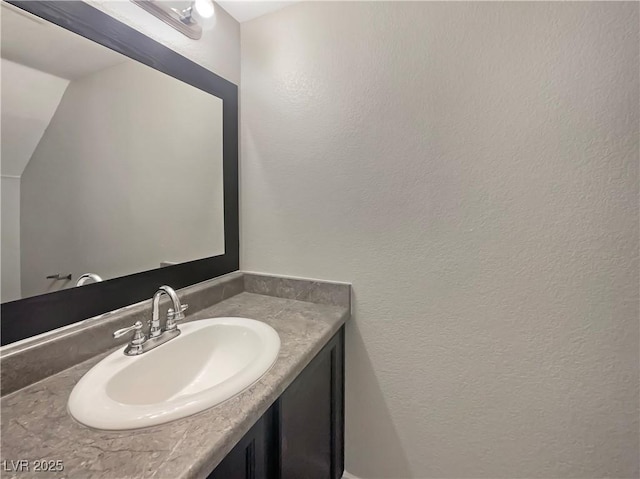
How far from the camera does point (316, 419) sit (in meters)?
1.01

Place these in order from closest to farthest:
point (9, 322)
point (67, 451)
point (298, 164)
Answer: point (67, 451)
point (9, 322)
point (298, 164)

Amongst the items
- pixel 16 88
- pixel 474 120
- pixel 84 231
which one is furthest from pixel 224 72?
pixel 474 120

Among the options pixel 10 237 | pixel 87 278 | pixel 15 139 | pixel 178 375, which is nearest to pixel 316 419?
pixel 178 375

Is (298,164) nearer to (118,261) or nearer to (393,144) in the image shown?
(393,144)

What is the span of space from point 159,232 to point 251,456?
832 mm

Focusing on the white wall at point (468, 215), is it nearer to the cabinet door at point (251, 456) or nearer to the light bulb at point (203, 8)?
the light bulb at point (203, 8)

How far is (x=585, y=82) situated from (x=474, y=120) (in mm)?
305

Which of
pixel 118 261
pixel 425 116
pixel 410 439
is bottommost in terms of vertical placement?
pixel 410 439

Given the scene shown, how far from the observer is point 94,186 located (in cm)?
91

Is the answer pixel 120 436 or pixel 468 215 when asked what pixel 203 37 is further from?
pixel 120 436

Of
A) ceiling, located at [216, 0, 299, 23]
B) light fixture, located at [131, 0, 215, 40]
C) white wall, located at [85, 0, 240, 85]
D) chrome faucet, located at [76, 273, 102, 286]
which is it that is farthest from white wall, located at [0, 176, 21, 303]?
ceiling, located at [216, 0, 299, 23]

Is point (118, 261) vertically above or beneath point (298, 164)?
beneath

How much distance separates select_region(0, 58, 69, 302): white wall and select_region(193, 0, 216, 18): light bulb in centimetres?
58

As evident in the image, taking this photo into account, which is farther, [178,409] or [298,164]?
[298,164]
